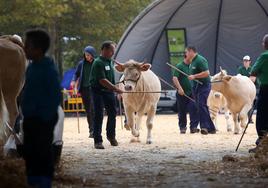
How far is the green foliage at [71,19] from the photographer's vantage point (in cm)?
3831

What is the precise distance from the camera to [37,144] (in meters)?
9.89

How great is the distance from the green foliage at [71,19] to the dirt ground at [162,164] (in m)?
17.3

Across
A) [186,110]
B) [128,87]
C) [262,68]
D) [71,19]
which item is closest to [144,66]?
[128,87]

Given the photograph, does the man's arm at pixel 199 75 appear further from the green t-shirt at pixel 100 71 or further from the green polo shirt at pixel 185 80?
the green t-shirt at pixel 100 71

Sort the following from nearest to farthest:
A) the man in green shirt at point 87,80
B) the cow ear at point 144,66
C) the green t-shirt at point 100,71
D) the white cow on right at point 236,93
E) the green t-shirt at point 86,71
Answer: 1. the green t-shirt at point 100,71
2. the cow ear at point 144,66
3. the man in green shirt at point 87,80
4. the green t-shirt at point 86,71
5. the white cow on right at point 236,93

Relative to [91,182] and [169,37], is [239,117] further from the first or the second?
[169,37]

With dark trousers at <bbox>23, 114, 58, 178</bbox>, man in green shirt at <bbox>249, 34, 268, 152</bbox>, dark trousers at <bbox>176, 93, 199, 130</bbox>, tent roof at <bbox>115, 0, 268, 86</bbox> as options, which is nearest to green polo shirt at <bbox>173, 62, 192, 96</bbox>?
dark trousers at <bbox>176, 93, 199, 130</bbox>

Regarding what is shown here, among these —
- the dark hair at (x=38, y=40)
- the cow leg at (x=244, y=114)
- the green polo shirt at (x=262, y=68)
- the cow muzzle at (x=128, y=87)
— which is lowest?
the cow leg at (x=244, y=114)

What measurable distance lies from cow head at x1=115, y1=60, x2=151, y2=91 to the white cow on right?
15.0ft

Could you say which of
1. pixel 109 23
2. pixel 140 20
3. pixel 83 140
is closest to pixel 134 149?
pixel 83 140

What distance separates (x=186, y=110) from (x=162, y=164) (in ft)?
31.4

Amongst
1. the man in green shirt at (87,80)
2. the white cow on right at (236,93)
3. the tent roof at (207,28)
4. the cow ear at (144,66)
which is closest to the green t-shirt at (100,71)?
the cow ear at (144,66)

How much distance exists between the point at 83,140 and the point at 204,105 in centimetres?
395

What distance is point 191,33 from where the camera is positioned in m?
38.7
